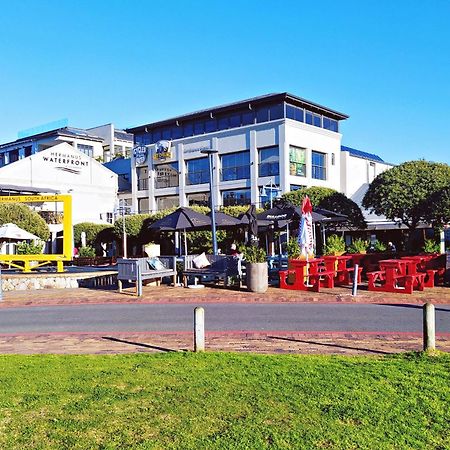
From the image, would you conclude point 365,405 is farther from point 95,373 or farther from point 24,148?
point 24,148

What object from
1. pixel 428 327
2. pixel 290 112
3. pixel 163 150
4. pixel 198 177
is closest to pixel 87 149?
pixel 163 150

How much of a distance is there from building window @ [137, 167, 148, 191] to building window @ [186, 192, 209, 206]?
608 centimetres

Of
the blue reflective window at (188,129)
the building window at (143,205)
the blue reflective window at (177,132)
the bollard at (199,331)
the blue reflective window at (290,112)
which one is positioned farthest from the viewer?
the building window at (143,205)

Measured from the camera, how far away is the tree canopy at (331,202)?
31.2 meters

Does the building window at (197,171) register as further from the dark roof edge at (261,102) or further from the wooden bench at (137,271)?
the wooden bench at (137,271)

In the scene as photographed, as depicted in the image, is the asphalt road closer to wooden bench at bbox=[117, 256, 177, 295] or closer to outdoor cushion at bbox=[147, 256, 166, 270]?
wooden bench at bbox=[117, 256, 177, 295]

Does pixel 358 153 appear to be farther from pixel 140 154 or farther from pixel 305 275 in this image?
pixel 305 275

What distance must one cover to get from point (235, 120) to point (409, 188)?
21.0 meters

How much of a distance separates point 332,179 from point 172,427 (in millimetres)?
40934

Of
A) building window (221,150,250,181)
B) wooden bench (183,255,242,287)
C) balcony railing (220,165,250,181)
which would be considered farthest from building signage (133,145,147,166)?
wooden bench (183,255,242,287)

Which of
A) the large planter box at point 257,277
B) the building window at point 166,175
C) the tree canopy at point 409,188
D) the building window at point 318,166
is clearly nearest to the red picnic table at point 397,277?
the large planter box at point 257,277

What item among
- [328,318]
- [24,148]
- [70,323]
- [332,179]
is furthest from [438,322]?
[24,148]

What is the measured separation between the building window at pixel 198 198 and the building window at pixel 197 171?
3.54 ft

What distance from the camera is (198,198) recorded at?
150 feet
